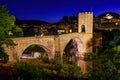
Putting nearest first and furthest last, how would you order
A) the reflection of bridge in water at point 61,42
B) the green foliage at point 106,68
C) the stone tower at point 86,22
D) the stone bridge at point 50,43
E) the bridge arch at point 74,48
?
the green foliage at point 106,68 < the stone bridge at point 50,43 < the reflection of bridge in water at point 61,42 < the bridge arch at point 74,48 < the stone tower at point 86,22

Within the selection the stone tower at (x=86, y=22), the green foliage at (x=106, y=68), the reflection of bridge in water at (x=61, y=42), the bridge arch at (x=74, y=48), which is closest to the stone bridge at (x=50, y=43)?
the reflection of bridge in water at (x=61, y=42)

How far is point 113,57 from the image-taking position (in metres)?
21.0

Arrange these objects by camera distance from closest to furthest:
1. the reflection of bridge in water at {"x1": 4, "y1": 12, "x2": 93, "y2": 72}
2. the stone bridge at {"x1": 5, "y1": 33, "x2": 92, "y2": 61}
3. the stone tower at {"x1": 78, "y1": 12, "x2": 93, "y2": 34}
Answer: the stone bridge at {"x1": 5, "y1": 33, "x2": 92, "y2": 61} → the reflection of bridge in water at {"x1": 4, "y1": 12, "x2": 93, "y2": 72} → the stone tower at {"x1": 78, "y1": 12, "x2": 93, "y2": 34}

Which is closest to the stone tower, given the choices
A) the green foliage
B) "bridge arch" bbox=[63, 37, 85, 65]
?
"bridge arch" bbox=[63, 37, 85, 65]

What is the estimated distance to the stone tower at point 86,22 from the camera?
153 feet

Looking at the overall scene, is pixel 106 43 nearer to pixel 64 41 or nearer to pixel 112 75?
pixel 64 41

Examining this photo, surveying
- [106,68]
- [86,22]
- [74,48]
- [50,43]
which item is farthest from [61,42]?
[106,68]

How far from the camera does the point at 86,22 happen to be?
46.9 m

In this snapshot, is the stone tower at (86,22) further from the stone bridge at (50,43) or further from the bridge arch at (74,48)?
the bridge arch at (74,48)

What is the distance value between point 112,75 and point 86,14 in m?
28.7

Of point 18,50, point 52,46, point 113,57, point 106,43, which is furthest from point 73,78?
point 106,43

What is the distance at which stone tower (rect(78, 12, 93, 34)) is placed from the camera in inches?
1832

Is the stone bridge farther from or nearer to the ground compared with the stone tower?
nearer to the ground

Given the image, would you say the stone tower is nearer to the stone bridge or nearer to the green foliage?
the stone bridge
